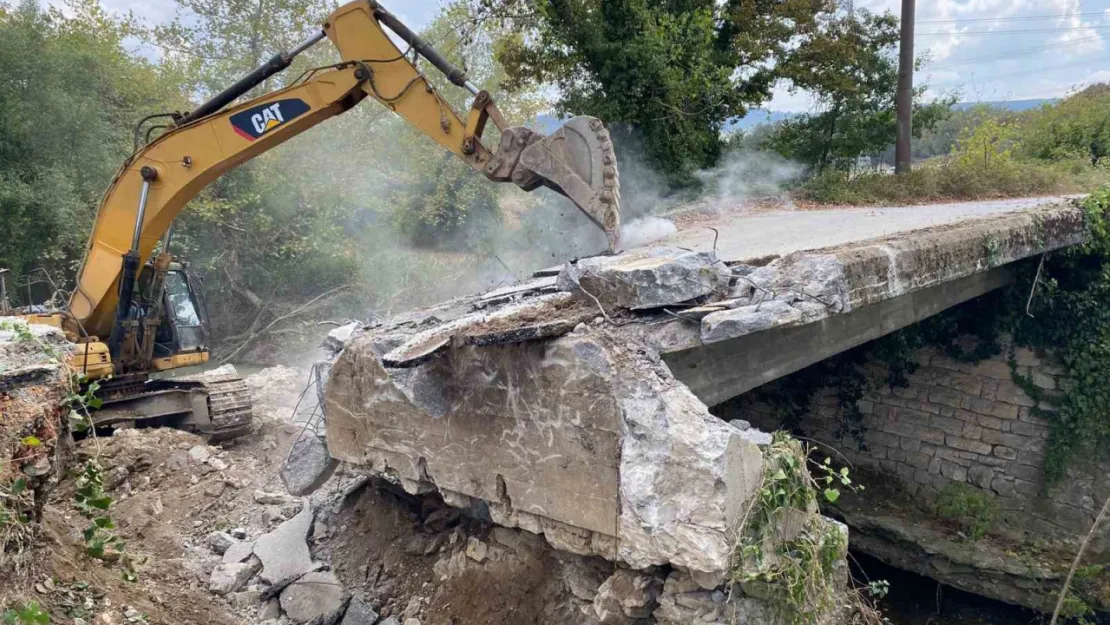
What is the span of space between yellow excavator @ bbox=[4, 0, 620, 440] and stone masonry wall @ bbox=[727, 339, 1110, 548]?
5.22 meters

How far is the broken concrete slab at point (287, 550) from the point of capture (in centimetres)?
470

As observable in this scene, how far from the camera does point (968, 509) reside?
7730mm

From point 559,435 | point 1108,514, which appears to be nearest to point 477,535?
point 559,435

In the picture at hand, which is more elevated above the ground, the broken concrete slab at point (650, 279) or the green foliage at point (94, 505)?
the broken concrete slab at point (650, 279)

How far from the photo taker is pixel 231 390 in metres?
8.09

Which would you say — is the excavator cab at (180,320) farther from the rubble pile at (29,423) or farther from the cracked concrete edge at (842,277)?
the cracked concrete edge at (842,277)

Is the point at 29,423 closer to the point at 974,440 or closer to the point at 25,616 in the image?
the point at 25,616

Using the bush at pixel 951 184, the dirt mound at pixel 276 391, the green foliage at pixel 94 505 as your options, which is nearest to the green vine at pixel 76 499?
the green foliage at pixel 94 505

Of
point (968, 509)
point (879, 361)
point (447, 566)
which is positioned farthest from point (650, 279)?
point (968, 509)

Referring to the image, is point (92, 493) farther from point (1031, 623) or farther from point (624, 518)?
point (1031, 623)

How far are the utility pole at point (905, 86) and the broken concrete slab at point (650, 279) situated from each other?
994 cm

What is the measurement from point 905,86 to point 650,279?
1120 centimetres

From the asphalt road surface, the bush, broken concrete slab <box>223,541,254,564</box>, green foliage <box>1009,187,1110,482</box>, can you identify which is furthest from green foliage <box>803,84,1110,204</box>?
broken concrete slab <box>223,541,254,564</box>

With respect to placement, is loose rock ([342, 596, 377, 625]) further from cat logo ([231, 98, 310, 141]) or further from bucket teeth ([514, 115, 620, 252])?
cat logo ([231, 98, 310, 141])
